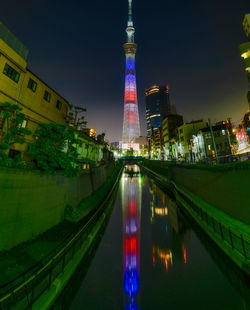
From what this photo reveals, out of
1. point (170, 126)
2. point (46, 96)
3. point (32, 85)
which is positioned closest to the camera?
point (32, 85)

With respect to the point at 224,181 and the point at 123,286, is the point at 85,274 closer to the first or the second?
the point at 123,286

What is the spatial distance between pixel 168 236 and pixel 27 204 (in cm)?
1192

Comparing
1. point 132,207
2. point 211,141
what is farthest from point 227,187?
point 211,141

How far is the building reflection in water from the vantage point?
371 inches

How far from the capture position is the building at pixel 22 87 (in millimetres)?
10969

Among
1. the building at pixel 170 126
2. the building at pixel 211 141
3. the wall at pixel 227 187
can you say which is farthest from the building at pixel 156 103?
the wall at pixel 227 187

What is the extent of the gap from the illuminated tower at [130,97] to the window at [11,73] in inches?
3733

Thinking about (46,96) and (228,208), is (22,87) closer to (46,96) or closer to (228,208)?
(46,96)

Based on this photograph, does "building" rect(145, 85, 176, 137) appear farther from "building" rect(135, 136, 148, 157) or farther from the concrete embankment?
the concrete embankment

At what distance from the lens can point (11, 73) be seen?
11.6 m

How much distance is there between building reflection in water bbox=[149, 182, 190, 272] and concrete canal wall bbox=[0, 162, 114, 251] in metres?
7.94

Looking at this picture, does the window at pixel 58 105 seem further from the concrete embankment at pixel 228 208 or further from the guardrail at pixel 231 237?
the guardrail at pixel 231 237

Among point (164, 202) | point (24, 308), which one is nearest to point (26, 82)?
point (24, 308)

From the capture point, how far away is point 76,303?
19.0 feet
